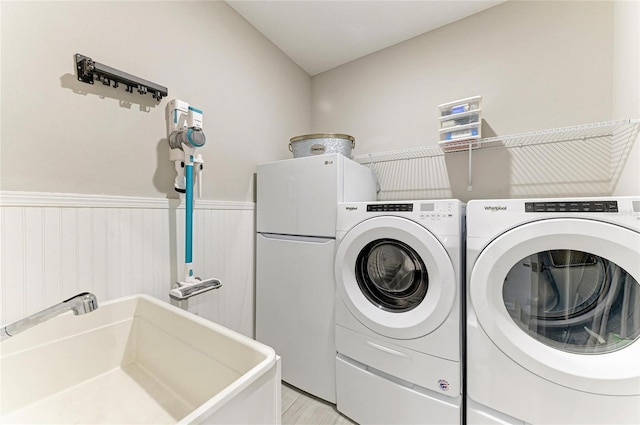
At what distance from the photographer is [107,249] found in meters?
1.09

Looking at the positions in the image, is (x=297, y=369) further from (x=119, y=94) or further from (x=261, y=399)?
(x=119, y=94)

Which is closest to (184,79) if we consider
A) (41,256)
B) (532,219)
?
(41,256)

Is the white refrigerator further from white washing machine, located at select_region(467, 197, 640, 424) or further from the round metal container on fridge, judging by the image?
white washing machine, located at select_region(467, 197, 640, 424)

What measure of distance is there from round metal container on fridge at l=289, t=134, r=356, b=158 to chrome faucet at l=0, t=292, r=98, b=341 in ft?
4.48

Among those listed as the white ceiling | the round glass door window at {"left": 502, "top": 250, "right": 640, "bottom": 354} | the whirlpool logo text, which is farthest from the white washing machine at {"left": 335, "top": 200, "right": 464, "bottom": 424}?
the white ceiling

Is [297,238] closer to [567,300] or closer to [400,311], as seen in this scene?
[400,311]

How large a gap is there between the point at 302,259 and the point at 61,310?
43.2 inches

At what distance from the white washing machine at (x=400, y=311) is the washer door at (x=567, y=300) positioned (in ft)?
0.49

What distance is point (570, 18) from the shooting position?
1.47m

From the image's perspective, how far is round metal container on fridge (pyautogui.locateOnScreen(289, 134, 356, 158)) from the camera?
1704mm

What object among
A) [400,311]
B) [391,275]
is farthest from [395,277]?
[400,311]

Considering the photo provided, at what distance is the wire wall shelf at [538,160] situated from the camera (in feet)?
4.57

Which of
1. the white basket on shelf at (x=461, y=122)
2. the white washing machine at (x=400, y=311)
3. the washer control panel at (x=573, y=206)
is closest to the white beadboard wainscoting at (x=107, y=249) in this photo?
the white washing machine at (x=400, y=311)

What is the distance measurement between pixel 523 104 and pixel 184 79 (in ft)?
6.57
